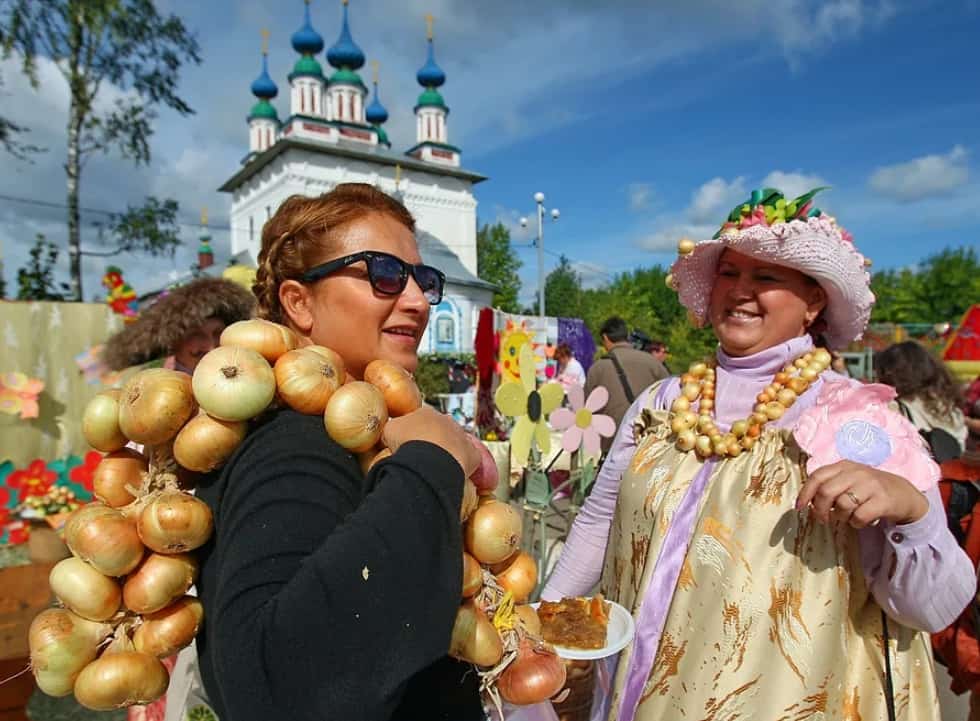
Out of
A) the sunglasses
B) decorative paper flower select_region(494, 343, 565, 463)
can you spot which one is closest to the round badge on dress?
the sunglasses

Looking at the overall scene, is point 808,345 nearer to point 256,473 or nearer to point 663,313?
point 256,473

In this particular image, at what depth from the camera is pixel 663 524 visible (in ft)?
5.71

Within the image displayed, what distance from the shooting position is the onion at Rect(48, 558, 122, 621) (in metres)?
0.98

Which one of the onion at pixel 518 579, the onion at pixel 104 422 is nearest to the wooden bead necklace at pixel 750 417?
the onion at pixel 518 579

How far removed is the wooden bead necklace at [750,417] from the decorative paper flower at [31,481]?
3737 millimetres

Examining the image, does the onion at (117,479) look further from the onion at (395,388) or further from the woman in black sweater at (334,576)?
the onion at (395,388)

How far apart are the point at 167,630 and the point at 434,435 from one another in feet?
1.77

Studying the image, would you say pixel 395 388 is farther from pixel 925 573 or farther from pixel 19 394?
pixel 19 394

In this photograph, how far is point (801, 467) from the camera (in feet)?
5.23

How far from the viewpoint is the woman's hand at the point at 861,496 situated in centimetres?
132

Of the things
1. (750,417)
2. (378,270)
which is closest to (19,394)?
(378,270)

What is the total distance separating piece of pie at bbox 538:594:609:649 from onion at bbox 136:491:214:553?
0.88 m

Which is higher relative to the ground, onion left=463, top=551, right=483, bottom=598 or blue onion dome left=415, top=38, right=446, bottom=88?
blue onion dome left=415, top=38, right=446, bottom=88

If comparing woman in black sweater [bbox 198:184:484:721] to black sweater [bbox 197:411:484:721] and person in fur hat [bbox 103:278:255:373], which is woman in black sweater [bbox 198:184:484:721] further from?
person in fur hat [bbox 103:278:255:373]
